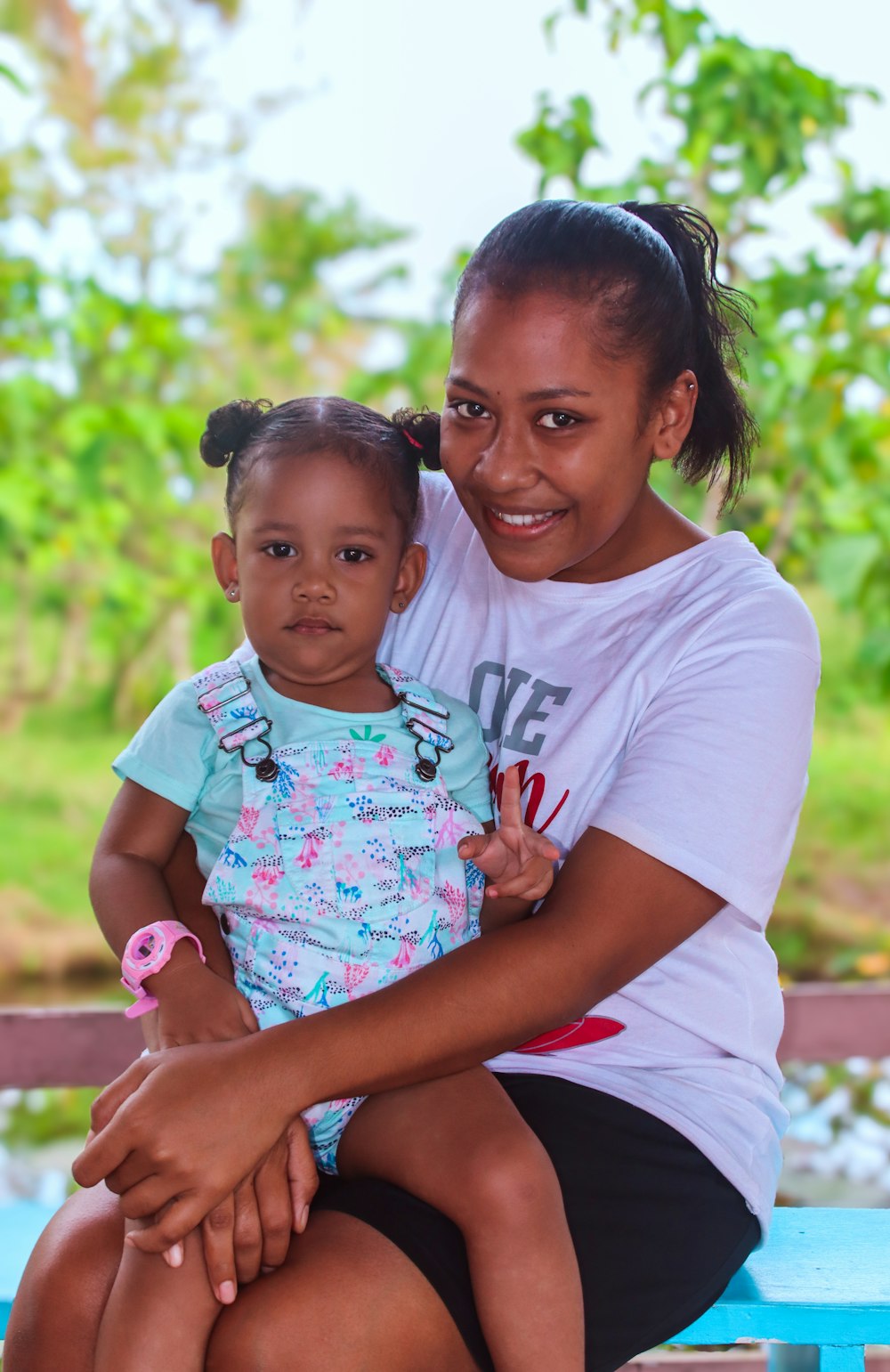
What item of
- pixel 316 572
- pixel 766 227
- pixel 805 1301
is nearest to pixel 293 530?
pixel 316 572

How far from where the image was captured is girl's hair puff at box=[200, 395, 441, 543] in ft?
5.26

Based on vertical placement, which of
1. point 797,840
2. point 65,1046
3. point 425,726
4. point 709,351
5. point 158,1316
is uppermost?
point 709,351

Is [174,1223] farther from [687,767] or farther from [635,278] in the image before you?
[635,278]

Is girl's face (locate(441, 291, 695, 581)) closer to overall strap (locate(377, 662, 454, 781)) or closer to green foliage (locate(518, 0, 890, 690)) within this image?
overall strap (locate(377, 662, 454, 781))

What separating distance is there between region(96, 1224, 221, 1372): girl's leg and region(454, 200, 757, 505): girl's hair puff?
95cm

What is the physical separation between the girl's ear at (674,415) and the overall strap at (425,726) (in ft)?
1.20

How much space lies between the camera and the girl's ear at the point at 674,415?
1.57 meters

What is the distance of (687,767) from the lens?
138 centimetres

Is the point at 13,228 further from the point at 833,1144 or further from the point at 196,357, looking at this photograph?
the point at 833,1144

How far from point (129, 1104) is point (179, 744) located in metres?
0.41

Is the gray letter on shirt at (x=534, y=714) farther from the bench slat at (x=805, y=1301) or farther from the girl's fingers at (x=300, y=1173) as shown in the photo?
the bench slat at (x=805, y=1301)

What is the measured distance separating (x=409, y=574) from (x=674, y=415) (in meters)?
0.35

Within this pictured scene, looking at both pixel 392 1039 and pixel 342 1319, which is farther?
pixel 392 1039

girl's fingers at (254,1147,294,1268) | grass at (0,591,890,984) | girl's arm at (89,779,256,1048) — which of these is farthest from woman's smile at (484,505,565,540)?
grass at (0,591,890,984)
